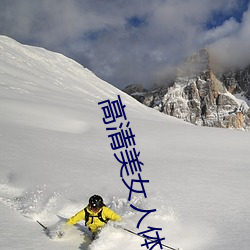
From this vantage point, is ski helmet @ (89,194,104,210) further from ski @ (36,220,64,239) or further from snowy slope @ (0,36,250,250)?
ski @ (36,220,64,239)

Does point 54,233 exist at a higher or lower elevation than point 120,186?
lower

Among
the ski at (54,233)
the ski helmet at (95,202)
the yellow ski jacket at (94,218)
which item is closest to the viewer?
the ski at (54,233)

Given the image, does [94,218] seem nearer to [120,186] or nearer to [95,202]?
[95,202]

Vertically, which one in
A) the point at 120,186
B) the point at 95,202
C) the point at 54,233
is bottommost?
the point at 54,233

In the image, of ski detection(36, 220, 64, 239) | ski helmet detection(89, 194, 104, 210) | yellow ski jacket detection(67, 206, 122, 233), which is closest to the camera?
ski detection(36, 220, 64, 239)

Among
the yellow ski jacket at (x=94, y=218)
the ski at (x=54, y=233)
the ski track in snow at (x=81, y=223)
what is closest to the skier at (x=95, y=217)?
the yellow ski jacket at (x=94, y=218)

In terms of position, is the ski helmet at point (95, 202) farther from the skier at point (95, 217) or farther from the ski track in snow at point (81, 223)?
the ski track in snow at point (81, 223)

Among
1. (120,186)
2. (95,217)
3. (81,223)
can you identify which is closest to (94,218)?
(95,217)

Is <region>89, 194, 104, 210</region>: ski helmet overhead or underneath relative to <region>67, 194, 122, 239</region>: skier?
overhead

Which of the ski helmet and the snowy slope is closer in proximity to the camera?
the snowy slope

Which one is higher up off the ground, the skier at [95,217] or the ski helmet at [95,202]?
the ski helmet at [95,202]

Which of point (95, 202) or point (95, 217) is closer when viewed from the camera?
point (95, 202)

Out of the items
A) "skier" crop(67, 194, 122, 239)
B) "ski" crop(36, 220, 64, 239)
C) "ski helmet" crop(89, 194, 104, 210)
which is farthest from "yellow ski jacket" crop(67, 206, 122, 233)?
"ski" crop(36, 220, 64, 239)

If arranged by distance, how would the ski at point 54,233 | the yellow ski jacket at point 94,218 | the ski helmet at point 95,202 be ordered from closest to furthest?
the ski at point 54,233, the ski helmet at point 95,202, the yellow ski jacket at point 94,218
